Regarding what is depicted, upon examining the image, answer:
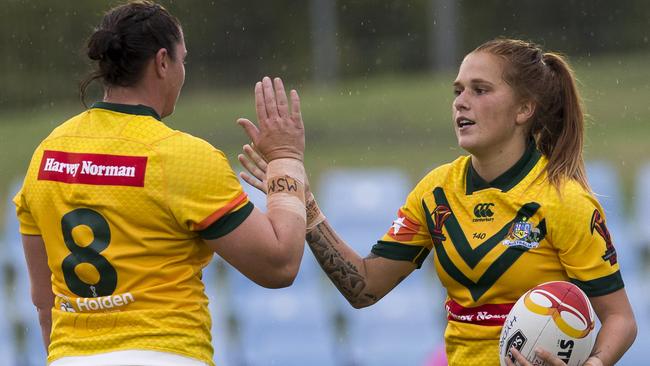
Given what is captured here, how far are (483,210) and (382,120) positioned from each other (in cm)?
997

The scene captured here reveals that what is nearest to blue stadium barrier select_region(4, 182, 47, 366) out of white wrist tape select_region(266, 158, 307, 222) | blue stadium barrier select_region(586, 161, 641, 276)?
blue stadium barrier select_region(586, 161, 641, 276)

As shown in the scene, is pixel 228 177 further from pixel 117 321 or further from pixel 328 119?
pixel 328 119

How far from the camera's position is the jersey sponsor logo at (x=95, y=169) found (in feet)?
12.3

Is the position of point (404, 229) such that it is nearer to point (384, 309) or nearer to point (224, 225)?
point (224, 225)

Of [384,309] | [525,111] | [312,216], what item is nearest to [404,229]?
[312,216]

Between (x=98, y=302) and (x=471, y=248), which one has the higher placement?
(x=98, y=302)

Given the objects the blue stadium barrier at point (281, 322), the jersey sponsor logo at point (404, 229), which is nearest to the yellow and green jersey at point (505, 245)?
the jersey sponsor logo at point (404, 229)

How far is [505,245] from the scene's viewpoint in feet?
13.7

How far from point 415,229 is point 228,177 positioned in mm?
925

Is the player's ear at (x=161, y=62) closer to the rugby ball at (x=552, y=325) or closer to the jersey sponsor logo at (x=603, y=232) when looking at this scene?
the rugby ball at (x=552, y=325)

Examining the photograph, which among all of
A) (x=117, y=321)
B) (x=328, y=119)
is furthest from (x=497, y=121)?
(x=328, y=119)

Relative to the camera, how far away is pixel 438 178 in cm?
446

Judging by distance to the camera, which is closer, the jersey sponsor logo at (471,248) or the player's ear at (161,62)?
the player's ear at (161,62)

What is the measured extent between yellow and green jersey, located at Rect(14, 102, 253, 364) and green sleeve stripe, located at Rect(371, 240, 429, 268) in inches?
34.8
